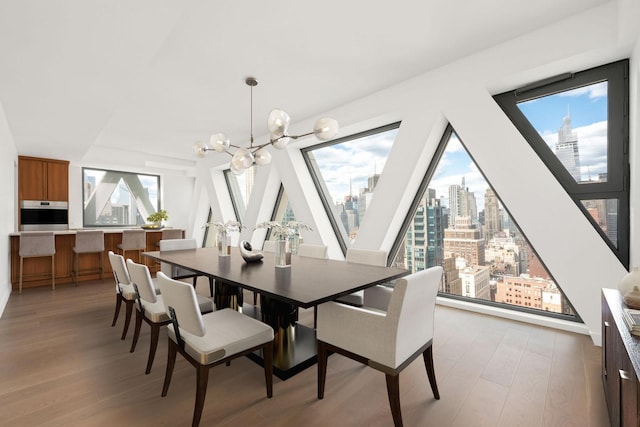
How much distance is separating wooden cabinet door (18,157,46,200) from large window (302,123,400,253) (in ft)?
18.1

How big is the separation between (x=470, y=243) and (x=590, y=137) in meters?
1.55

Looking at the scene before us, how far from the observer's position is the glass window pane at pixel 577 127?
2709 millimetres

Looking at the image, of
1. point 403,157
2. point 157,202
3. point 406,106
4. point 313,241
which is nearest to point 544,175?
point 403,157

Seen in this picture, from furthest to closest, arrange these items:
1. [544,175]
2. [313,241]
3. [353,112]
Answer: [313,241] < [353,112] < [544,175]

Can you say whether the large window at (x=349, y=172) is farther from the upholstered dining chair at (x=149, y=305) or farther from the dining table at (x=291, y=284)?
the upholstered dining chair at (x=149, y=305)

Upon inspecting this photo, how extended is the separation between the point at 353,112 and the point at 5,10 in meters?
3.47

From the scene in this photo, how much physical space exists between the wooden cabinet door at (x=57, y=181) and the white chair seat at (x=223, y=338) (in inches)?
252

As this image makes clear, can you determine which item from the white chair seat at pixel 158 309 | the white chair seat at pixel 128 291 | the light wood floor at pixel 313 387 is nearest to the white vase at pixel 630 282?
the light wood floor at pixel 313 387

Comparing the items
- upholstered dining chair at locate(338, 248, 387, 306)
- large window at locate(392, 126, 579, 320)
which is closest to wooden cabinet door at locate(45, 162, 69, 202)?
upholstered dining chair at locate(338, 248, 387, 306)

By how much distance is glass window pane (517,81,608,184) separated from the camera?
271 cm

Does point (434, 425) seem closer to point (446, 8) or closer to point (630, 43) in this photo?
point (446, 8)

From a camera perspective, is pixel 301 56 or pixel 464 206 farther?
pixel 464 206

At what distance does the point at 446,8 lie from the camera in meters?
2.41

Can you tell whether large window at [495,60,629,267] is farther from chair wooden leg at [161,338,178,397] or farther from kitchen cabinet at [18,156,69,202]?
kitchen cabinet at [18,156,69,202]
